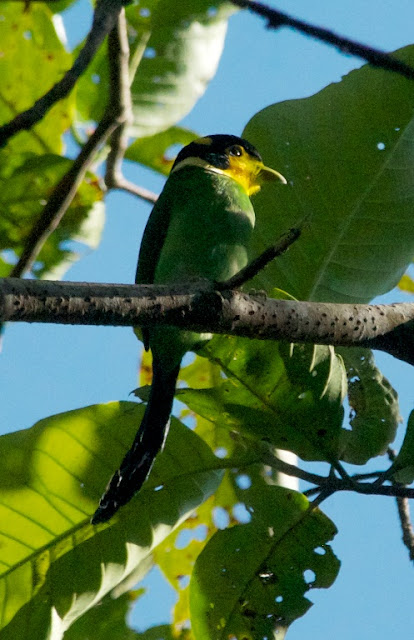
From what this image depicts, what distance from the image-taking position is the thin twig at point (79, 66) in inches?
88.0

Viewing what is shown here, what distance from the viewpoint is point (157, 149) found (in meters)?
4.14

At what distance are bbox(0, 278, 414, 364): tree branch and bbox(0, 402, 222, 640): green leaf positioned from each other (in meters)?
0.62

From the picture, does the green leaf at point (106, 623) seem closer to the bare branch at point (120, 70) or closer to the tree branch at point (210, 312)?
the tree branch at point (210, 312)

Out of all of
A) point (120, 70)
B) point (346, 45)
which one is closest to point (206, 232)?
point (120, 70)

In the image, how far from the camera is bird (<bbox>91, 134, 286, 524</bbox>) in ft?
8.64

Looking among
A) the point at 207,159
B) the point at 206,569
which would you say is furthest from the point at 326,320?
the point at 207,159

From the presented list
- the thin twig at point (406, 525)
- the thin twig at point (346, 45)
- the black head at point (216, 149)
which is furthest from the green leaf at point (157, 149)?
the thin twig at point (346, 45)

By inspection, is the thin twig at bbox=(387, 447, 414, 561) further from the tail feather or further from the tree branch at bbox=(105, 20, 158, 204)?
the tree branch at bbox=(105, 20, 158, 204)

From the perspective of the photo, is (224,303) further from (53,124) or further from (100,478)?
(53,124)

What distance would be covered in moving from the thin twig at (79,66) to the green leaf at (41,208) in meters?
1.20

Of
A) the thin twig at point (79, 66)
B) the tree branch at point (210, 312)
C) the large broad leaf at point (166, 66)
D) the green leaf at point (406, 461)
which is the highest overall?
the large broad leaf at point (166, 66)

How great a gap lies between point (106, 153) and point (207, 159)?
426mm

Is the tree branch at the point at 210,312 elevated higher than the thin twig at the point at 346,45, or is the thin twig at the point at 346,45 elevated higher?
the tree branch at the point at 210,312

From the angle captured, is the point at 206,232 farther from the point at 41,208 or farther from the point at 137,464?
the point at 137,464
